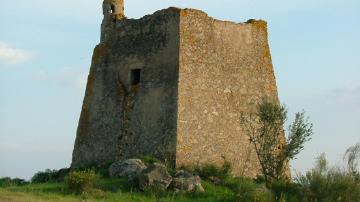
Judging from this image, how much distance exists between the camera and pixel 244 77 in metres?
24.0

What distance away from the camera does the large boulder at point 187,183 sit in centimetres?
1878

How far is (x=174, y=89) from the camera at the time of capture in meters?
21.9

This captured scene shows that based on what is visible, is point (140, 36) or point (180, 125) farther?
point (140, 36)

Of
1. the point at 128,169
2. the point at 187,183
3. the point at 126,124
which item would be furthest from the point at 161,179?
the point at 126,124

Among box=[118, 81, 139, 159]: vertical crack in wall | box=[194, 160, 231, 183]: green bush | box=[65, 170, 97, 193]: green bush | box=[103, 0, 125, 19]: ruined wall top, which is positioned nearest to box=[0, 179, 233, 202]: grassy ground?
box=[65, 170, 97, 193]: green bush

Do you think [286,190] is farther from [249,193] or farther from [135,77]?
[135,77]

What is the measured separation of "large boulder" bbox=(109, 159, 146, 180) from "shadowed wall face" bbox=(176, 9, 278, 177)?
58.0 inches

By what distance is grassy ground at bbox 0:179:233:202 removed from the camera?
55.0ft

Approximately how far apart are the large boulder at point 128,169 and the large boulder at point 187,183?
4.03ft

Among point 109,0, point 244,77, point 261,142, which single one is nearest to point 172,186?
point 261,142

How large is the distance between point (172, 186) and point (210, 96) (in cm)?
474

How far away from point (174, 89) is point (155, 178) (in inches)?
161

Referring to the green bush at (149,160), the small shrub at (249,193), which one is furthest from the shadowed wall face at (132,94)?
the small shrub at (249,193)

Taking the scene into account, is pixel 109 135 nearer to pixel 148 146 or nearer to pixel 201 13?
pixel 148 146
